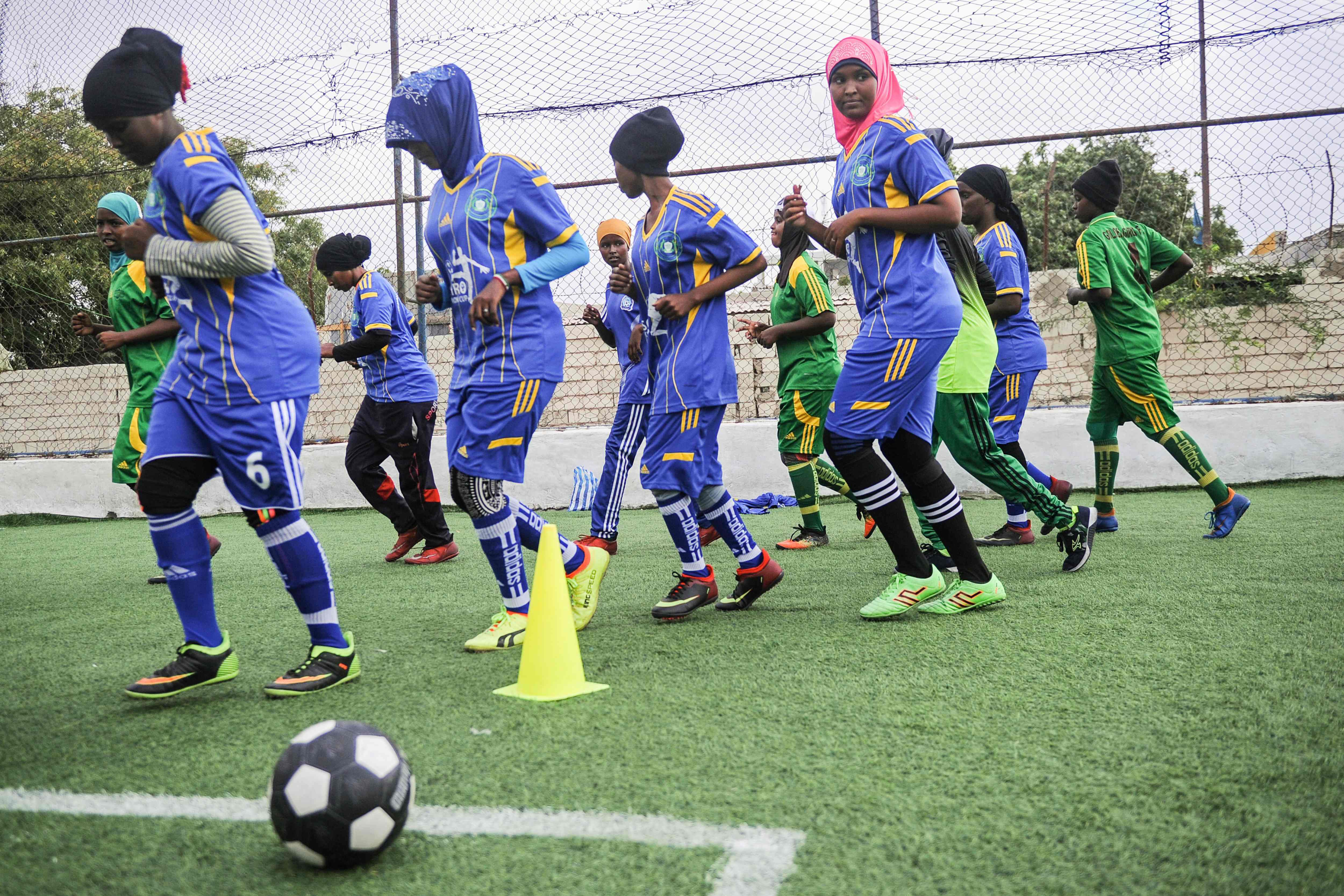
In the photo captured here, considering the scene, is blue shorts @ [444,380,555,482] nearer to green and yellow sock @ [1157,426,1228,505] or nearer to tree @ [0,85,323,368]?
green and yellow sock @ [1157,426,1228,505]

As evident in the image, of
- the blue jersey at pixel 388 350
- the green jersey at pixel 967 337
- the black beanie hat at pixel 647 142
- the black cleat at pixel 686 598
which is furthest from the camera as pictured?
the blue jersey at pixel 388 350

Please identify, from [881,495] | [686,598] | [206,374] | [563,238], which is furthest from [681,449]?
[206,374]

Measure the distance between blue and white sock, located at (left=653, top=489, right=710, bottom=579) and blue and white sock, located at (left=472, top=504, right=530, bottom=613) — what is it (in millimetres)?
664

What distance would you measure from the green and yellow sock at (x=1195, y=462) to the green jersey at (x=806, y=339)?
6.44 feet

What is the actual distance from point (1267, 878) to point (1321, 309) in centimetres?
866

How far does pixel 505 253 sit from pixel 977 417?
7.89ft

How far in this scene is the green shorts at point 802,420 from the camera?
19.8ft

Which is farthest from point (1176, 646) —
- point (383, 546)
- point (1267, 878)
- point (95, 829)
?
point (383, 546)

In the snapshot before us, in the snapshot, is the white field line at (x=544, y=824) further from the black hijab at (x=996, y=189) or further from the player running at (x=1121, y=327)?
the player running at (x=1121, y=327)

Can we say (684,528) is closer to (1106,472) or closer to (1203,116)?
(1106,472)

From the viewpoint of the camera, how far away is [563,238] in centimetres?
356

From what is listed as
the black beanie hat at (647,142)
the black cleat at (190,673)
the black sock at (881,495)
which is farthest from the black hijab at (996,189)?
the black cleat at (190,673)

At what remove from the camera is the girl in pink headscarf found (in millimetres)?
3629

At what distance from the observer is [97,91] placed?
276 centimetres
